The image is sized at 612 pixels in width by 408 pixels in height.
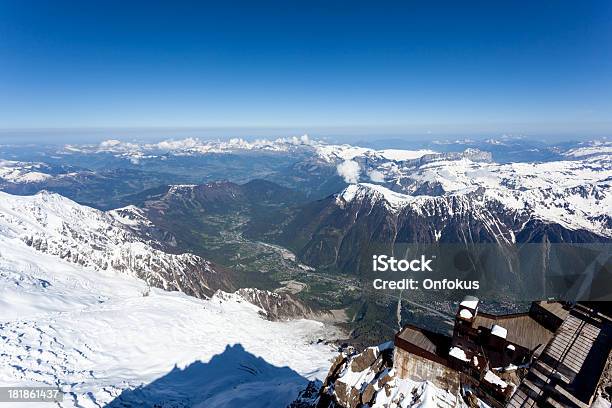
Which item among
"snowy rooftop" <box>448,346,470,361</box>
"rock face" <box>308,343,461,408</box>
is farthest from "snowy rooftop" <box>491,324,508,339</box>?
"rock face" <box>308,343,461,408</box>

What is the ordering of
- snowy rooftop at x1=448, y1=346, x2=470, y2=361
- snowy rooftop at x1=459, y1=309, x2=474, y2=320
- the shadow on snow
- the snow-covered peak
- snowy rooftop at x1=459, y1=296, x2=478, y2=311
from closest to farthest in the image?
snowy rooftop at x1=448, y1=346, x2=470, y2=361 < snowy rooftop at x1=459, y1=309, x2=474, y2=320 < snowy rooftop at x1=459, y1=296, x2=478, y2=311 < the shadow on snow < the snow-covered peak

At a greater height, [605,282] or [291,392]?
[605,282]

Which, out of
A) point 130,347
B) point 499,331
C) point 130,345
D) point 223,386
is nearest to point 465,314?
point 499,331

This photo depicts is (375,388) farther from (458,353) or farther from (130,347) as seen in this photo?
(130,347)

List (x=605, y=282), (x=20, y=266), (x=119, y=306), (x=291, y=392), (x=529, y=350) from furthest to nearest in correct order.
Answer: (x=20, y=266), (x=119, y=306), (x=291, y=392), (x=605, y=282), (x=529, y=350)

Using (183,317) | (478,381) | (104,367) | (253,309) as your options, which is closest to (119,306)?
(183,317)

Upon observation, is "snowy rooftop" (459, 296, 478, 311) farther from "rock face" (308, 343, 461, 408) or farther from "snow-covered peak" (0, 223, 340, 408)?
"snow-covered peak" (0, 223, 340, 408)

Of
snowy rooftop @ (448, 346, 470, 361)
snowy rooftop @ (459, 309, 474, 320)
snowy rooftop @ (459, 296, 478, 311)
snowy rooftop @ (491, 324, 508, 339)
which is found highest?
snowy rooftop @ (459, 296, 478, 311)

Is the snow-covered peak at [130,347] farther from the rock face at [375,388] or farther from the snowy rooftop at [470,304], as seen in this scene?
the snowy rooftop at [470,304]

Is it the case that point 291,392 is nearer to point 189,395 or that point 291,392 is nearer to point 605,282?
point 189,395
